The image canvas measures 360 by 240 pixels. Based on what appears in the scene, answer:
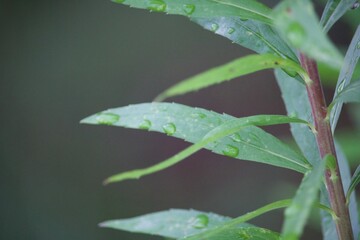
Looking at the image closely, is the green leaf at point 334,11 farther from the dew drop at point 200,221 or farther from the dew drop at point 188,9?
the dew drop at point 200,221

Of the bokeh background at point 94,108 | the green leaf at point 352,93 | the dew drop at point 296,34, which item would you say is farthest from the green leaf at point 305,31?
the bokeh background at point 94,108

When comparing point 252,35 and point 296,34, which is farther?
point 252,35

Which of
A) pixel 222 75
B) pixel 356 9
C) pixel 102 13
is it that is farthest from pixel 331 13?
pixel 102 13

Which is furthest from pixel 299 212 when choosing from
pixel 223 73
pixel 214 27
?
pixel 214 27

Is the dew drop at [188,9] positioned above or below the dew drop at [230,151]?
above

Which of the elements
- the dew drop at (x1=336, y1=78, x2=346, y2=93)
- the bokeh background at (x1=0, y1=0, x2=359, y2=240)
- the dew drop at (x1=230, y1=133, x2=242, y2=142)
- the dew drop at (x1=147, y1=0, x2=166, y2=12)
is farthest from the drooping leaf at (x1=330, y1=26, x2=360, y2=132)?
the bokeh background at (x1=0, y1=0, x2=359, y2=240)

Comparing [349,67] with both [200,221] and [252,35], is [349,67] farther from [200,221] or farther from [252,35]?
[200,221]
